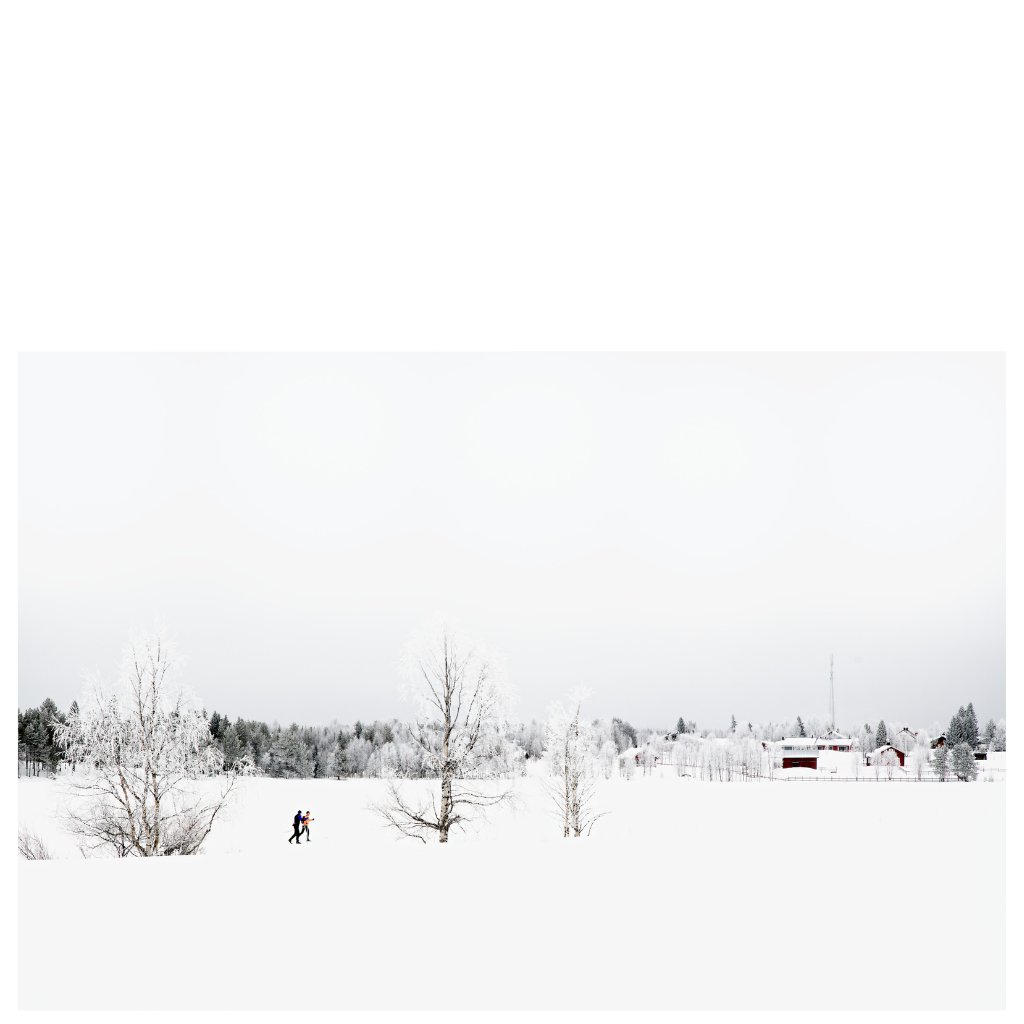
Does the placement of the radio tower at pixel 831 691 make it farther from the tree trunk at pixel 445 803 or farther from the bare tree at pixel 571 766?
the tree trunk at pixel 445 803

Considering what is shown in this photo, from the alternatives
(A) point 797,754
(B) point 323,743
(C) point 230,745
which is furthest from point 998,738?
(C) point 230,745

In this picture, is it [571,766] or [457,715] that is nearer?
[457,715]

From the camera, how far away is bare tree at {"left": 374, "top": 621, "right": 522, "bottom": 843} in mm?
12852

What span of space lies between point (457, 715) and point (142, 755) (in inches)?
227

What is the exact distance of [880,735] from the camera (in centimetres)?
4184

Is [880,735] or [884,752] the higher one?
[880,735]

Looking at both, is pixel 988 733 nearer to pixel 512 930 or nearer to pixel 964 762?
pixel 964 762

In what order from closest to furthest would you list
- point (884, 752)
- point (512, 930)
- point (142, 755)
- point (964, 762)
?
point (512, 930)
point (142, 755)
point (964, 762)
point (884, 752)

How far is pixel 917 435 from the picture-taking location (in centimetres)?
1549

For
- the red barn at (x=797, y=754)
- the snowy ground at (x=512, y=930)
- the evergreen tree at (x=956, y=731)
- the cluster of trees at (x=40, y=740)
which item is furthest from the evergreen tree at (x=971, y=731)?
the cluster of trees at (x=40, y=740)

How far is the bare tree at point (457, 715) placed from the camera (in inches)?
506

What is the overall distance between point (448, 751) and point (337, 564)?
444 inches
